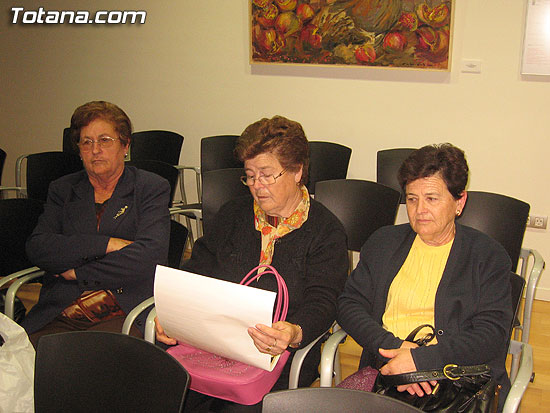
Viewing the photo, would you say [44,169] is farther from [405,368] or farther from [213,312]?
[405,368]

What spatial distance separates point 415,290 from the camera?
1.96 m

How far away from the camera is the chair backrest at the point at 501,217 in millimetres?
2533

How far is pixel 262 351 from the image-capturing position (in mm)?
1692

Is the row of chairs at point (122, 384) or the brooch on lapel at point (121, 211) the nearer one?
the row of chairs at point (122, 384)

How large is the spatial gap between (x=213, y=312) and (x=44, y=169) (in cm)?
252

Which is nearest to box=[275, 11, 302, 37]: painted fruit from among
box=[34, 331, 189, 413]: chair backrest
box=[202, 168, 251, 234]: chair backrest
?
box=[202, 168, 251, 234]: chair backrest

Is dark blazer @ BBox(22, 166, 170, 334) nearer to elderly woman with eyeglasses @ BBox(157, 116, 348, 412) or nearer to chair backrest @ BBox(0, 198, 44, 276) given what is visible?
chair backrest @ BBox(0, 198, 44, 276)

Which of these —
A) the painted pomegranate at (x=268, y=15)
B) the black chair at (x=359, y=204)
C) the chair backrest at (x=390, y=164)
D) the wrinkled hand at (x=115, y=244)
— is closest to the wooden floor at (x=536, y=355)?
the black chair at (x=359, y=204)

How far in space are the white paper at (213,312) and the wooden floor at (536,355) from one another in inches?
58.1

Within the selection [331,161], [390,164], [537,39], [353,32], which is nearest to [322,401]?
[390,164]

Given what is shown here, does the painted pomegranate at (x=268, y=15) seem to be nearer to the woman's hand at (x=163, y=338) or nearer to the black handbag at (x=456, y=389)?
the woman's hand at (x=163, y=338)

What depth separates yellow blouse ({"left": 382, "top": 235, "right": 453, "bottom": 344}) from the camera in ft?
6.36

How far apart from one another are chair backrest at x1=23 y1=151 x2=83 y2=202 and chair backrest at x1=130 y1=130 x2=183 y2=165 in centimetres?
75

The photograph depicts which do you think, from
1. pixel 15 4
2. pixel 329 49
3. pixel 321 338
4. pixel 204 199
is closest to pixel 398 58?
pixel 329 49
